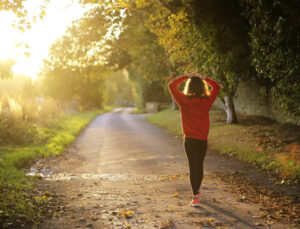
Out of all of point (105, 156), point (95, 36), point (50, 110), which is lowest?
point (105, 156)

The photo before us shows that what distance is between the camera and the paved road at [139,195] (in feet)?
15.8

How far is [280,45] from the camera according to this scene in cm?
984

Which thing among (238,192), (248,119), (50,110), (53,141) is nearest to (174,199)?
(238,192)

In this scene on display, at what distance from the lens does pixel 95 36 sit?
64.0 feet

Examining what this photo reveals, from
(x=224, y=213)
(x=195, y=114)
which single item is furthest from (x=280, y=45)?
(x=224, y=213)

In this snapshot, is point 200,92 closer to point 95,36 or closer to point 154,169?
point 154,169

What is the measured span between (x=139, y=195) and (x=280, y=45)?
22.0 feet

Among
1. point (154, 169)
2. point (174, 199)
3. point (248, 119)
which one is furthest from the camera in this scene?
point (248, 119)

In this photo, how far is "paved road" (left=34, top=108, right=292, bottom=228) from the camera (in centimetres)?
481

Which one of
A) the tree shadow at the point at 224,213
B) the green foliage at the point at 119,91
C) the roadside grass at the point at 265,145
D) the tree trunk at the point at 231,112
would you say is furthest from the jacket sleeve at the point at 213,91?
the green foliage at the point at 119,91

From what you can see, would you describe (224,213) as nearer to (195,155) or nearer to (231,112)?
(195,155)

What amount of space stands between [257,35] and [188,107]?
6812 millimetres

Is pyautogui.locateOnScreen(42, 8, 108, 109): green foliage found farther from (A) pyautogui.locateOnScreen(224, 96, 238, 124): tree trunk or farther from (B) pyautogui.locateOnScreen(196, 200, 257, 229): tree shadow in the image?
(B) pyautogui.locateOnScreen(196, 200, 257, 229): tree shadow

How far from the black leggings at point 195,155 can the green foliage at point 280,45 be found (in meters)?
5.37
